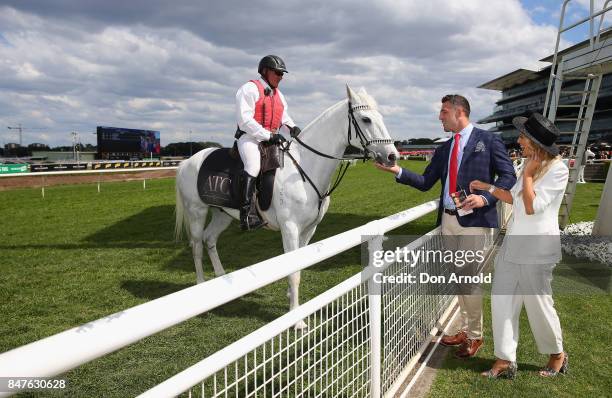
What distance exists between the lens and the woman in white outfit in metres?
2.76

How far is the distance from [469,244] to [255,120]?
2612 millimetres

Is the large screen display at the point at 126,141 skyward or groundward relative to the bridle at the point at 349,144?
skyward

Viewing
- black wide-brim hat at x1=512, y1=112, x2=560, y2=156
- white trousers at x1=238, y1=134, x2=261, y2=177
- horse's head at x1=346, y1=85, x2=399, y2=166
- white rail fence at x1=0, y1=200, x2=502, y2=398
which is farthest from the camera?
white trousers at x1=238, y1=134, x2=261, y2=177

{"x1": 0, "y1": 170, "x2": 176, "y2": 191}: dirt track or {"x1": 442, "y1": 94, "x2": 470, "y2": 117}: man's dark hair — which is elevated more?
{"x1": 442, "y1": 94, "x2": 470, "y2": 117}: man's dark hair

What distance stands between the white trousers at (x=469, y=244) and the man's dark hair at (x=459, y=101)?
3.02 feet

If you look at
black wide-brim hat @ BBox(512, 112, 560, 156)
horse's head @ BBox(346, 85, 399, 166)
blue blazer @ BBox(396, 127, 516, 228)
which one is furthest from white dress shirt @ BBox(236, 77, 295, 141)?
black wide-brim hat @ BBox(512, 112, 560, 156)

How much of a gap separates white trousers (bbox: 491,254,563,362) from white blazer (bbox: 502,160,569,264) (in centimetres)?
9

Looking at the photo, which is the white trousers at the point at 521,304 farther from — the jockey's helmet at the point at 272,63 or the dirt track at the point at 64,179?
the dirt track at the point at 64,179

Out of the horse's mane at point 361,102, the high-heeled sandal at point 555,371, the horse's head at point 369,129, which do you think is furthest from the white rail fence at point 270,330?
the horse's mane at point 361,102

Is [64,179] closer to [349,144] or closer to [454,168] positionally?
[349,144]

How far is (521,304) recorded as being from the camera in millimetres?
3004

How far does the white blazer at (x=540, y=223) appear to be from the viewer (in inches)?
108

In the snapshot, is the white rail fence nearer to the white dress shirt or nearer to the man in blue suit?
the man in blue suit

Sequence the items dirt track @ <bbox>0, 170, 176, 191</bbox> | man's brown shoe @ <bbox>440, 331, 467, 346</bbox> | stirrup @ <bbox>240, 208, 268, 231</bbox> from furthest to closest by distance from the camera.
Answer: dirt track @ <bbox>0, 170, 176, 191</bbox> → stirrup @ <bbox>240, 208, 268, 231</bbox> → man's brown shoe @ <bbox>440, 331, 467, 346</bbox>
